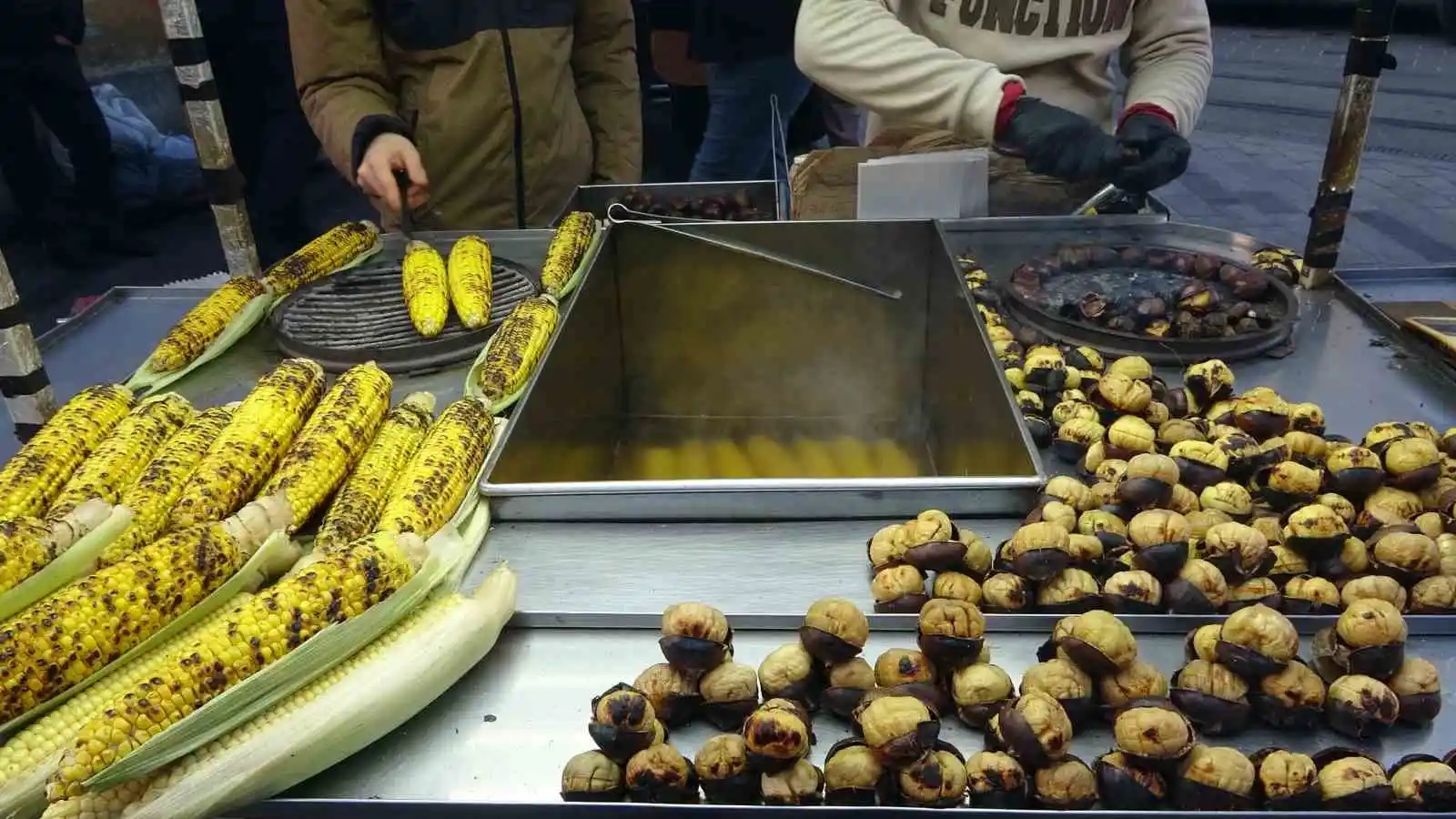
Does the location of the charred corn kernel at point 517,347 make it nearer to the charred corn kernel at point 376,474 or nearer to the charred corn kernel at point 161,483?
the charred corn kernel at point 376,474

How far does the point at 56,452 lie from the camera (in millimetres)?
1596

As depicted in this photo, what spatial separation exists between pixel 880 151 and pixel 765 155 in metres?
2.90

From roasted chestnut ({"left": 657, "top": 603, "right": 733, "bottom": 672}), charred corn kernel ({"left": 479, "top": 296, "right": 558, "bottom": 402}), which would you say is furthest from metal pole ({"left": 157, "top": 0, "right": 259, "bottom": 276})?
roasted chestnut ({"left": 657, "top": 603, "right": 733, "bottom": 672})

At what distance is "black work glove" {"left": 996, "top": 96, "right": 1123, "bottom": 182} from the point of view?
245cm

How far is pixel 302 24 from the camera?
2920 millimetres

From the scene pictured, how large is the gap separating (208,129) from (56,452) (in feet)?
3.66

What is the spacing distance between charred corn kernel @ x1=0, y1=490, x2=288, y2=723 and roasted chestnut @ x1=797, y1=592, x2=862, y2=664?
32.7 inches

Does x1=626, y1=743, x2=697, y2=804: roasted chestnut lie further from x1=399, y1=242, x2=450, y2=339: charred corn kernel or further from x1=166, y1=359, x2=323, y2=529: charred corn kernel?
x1=399, y1=242, x2=450, y2=339: charred corn kernel

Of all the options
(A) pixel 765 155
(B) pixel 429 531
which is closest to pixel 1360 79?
(B) pixel 429 531

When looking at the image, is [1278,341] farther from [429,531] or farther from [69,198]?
[69,198]

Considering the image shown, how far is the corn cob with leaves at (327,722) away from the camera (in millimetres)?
993

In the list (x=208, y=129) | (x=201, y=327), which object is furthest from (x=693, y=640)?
(x=208, y=129)

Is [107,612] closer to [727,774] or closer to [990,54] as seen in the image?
[727,774]

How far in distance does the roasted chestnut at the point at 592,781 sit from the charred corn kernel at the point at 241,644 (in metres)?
0.39
